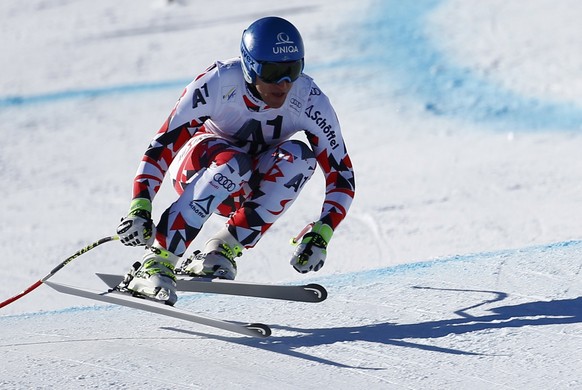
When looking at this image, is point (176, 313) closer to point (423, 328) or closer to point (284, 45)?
point (423, 328)

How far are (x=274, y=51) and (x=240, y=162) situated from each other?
542 mm

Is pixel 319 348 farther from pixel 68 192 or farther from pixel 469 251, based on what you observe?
pixel 68 192

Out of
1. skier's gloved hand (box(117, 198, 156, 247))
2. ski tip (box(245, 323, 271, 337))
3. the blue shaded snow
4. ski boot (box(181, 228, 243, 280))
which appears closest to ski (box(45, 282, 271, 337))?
ski tip (box(245, 323, 271, 337))

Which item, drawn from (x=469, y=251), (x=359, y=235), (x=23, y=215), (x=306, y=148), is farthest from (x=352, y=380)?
(x=23, y=215)

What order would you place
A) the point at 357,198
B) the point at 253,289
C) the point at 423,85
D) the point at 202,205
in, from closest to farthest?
the point at 202,205 < the point at 253,289 < the point at 357,198 < the point at 423,85

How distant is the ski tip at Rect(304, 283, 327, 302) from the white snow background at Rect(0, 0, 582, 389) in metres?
0.18

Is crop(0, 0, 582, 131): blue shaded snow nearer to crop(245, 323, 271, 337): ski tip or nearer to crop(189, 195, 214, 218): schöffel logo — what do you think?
crop(189, 195, 214, 218): schöffel logo

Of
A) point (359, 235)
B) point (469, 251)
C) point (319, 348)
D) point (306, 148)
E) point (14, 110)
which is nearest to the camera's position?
point (319, 348)

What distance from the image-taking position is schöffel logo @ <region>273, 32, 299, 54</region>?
4441 mm

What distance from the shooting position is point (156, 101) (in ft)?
31.7

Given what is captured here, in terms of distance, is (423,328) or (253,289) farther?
(253,289)

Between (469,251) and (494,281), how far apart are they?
3.72 ft

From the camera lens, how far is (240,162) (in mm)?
4629

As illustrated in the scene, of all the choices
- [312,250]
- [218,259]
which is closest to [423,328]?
[312,250]
